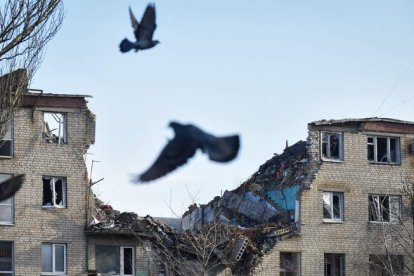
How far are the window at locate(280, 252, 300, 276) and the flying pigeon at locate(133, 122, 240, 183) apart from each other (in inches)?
1181

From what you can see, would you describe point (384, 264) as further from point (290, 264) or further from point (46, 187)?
point (46, 187)

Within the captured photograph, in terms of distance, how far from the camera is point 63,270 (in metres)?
34.7

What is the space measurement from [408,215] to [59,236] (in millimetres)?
12863

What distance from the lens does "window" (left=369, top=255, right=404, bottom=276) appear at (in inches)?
1470

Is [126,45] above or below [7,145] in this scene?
below

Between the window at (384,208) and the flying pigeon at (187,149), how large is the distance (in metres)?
32.1

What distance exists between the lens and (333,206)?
127 feet

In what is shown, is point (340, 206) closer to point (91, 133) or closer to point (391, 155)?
point (391, 155)

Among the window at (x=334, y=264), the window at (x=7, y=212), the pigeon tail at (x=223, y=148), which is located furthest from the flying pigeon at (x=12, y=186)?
the window at (x=334, y=264)

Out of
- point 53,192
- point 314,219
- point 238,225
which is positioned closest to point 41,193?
point 53,192

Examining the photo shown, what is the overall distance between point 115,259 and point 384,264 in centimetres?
945

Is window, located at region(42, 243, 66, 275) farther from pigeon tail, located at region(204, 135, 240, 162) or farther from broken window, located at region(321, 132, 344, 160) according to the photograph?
pigeon tail, located at region(204, 135, 240, 162)

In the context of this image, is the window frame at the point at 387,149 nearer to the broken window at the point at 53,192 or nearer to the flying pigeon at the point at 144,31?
the broken window at the point at 53,192

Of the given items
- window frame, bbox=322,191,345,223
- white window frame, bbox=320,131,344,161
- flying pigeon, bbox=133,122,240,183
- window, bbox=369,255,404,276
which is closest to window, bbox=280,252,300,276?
window frame, bbox=322,191,345,223
